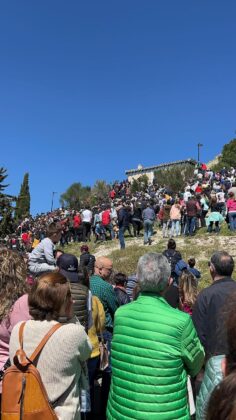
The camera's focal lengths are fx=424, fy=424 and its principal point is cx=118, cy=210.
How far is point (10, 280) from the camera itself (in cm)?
357

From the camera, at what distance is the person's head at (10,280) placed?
136 inches

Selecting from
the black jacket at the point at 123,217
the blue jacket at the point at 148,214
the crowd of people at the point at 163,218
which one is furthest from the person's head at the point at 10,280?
the black jacket at the point at 123,217

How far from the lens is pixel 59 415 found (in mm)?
2730

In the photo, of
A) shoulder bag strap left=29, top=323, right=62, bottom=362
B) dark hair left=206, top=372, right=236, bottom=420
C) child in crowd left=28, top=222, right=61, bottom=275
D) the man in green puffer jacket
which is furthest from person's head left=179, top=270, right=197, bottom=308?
dark hair left=206, top=372, right=236, bottom=420

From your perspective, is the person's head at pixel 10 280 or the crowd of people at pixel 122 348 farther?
the person's head at pixel 10 280

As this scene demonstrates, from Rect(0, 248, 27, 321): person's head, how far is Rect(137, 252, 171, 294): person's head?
3.65ft

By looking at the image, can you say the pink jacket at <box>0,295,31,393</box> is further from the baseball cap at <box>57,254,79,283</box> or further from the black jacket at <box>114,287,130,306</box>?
the black jacket at <box>114,287,130,306</box>

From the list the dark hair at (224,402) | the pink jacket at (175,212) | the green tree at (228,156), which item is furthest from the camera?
the green tree at (228,156)

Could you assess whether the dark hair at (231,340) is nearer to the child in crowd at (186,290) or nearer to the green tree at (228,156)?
the child in crowd at (186,290)

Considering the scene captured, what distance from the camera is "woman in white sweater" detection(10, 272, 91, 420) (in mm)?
2707

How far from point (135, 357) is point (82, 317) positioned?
142 cm

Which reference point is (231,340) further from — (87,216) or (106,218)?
(87,216)

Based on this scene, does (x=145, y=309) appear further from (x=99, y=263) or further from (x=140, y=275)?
(x=99, y=263)

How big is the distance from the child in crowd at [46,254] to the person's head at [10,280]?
2472 mm
